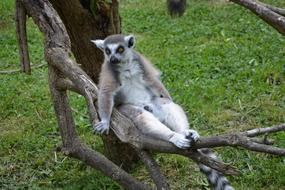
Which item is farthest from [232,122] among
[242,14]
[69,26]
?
[242,14]

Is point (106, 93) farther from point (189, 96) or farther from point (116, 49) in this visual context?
point (189, 96)

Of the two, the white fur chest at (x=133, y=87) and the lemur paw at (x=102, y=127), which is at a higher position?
the white fur chest at (x=133, y=87)

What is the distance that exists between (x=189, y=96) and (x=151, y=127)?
2.71 metres

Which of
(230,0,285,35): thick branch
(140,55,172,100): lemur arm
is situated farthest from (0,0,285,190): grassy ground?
(230,0,285,35): thick branch

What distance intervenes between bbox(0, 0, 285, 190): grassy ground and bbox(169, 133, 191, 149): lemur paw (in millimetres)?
1526

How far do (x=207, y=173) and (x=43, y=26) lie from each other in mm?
1451

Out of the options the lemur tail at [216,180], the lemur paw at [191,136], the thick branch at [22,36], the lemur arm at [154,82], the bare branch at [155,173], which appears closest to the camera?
the lemur paw at [191,136]

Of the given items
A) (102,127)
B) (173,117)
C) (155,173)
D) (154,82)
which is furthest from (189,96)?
(155,173)

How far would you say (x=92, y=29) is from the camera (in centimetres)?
416

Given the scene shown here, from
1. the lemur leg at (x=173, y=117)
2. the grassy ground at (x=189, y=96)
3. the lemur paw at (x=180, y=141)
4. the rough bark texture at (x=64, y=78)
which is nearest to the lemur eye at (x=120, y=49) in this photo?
the rough bark texture at (x=64, y=78)

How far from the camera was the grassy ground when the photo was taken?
4.31 metres

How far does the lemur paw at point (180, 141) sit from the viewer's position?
245 cm

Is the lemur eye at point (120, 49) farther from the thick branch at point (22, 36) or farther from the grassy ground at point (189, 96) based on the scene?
the grassy ground at point (189, 96)

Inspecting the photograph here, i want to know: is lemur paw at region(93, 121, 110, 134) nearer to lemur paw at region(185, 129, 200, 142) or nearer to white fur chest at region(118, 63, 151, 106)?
white fur chest at region(118, 63, 151, 106)
